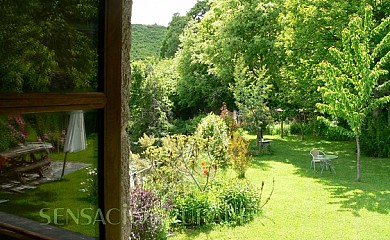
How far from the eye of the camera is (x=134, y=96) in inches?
322

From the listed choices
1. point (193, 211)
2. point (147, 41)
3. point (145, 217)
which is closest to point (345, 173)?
point (193, 211)

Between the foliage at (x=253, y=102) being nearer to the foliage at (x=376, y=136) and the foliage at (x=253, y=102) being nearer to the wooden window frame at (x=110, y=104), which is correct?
the foliage at (x=376, y=136)

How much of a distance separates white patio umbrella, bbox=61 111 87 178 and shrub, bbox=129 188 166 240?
8.86 ft

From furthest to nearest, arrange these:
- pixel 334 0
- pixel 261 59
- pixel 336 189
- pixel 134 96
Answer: pixel 261 59 < pixel 334 0 < pixel 134 96 < pixel 336 189

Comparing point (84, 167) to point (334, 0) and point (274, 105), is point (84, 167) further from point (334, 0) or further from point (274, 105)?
point (274, 105)

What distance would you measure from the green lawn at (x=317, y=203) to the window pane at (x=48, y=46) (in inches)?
136

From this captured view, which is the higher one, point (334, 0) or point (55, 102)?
point (334, 0)

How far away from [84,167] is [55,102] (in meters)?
0.15

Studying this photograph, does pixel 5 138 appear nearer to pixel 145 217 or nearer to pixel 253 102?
pixel 145 217

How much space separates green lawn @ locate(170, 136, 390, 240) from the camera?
13.9 ft

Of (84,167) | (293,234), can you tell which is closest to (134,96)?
(293,234)

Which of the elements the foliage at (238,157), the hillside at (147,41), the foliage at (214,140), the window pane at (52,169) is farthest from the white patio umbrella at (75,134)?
the hillside at (147,41)

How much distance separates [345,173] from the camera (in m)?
7.21

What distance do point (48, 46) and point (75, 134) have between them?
0.54 ft
